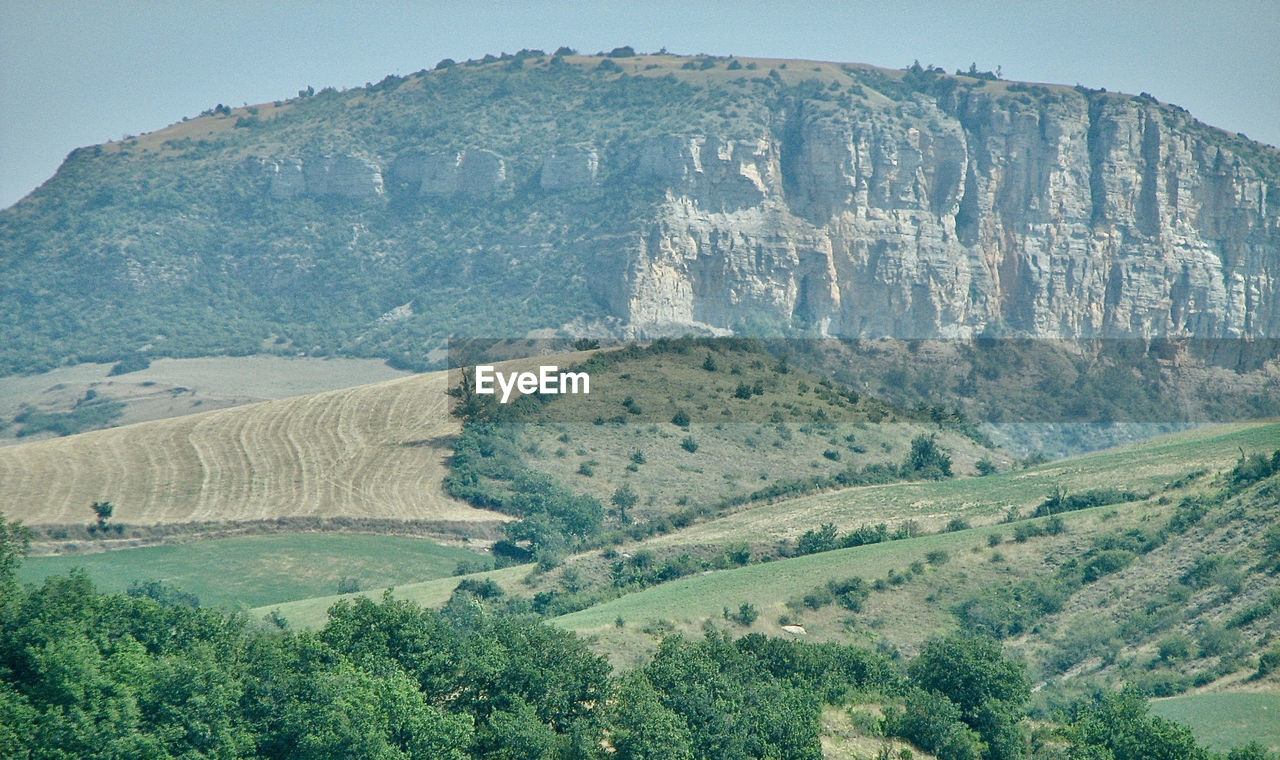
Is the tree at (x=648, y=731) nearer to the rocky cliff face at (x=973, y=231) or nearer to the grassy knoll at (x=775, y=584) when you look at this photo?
the grassy knoll at (x=775, y=584)

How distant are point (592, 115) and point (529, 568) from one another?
448 ft

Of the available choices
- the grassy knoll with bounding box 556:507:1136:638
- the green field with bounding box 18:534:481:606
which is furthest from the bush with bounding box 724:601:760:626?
the green field with bounding box 18:534:481:606

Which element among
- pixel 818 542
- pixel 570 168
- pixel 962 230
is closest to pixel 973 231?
pixel 962 230

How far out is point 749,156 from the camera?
161 meters

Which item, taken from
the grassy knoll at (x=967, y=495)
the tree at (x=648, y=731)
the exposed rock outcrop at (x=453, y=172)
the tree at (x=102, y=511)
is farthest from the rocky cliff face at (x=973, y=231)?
the tree at (x=648, y=731)

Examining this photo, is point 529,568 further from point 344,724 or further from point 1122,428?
point 1122,428

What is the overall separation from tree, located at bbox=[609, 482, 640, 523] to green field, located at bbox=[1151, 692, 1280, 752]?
35.9m

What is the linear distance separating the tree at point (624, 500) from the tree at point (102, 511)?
2257 cm

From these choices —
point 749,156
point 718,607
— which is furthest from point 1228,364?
point 718,607

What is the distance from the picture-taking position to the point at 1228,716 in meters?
35.2

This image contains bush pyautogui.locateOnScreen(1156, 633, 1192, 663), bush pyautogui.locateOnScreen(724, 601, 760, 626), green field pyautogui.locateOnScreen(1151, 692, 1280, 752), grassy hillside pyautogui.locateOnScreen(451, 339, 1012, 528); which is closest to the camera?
green field pyautogui.locateOnScreen(1151, 692, 1280, 752)

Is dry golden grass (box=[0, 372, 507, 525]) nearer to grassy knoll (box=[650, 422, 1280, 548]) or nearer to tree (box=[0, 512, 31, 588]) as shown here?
grassy knoll (box=[650, 422, 1280, 548])

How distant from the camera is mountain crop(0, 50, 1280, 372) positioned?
155250 mm

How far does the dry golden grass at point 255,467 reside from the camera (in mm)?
69438
